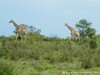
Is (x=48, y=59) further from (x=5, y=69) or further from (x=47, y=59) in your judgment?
(x=5, y=69)

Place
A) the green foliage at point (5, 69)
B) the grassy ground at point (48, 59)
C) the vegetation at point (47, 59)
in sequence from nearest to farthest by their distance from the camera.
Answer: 1. the green foliage at point (5, 69)
2. the vegetation at point (47, 59)
3. the grassy ground at point (48, 59)

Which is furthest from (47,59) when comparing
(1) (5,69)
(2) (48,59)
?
(1) (5,69)

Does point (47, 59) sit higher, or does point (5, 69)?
point (47, 59)

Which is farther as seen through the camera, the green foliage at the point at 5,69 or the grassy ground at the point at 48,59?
the grassy ground at the point at 48,59

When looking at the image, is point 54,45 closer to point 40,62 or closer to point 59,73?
point 40,62

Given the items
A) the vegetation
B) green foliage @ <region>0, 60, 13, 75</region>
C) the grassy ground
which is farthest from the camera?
the grassy ground

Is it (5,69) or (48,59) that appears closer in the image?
(5,69)

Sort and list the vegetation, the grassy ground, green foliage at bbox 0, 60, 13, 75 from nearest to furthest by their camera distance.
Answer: green foliage at bbox 0, 60, 13, 75 → the vegetation → the grassy ground

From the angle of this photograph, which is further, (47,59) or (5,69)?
(47,59)

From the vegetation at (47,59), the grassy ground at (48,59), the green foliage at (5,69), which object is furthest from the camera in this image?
the grassy ground at (48,59)

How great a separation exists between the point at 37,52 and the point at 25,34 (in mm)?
6265

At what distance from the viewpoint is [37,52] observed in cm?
1823

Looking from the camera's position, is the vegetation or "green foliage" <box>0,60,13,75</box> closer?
"green foliage" <box>0,60,13,75</box>

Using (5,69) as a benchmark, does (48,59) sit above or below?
above
